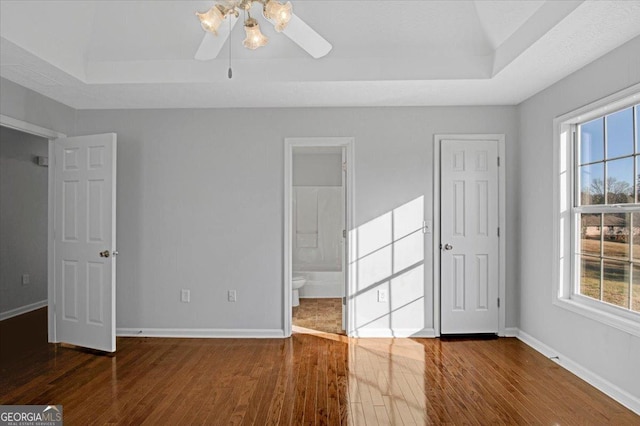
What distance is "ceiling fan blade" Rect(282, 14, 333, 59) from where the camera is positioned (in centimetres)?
272

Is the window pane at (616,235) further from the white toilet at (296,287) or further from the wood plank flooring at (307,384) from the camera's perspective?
the white toilet at (296,287)

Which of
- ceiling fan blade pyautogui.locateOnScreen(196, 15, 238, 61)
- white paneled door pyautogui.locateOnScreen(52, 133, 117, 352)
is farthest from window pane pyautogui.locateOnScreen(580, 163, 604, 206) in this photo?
white paneled door pyautogui.locateOnScreen(52, 133, 117, 352)

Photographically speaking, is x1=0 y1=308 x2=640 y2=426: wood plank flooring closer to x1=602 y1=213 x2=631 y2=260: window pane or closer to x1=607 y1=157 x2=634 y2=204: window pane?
x1=602 y1=213 x2=631 y2=260: window pane

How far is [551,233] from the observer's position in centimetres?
390

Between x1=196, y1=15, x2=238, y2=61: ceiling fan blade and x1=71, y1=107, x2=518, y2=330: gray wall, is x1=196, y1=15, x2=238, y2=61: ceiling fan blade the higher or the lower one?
the higher one

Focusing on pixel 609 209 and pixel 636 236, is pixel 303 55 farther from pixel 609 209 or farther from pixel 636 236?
pixel 636 236

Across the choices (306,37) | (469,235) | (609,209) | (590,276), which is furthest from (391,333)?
(306,37)

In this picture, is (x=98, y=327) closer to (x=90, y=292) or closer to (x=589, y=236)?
(x=90, y=292)

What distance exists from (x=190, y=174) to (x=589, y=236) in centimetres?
377

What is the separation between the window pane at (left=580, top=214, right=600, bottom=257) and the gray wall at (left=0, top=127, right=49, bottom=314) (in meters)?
6.33

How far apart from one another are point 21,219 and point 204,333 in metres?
3.16

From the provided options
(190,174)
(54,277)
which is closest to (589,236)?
(190,174)

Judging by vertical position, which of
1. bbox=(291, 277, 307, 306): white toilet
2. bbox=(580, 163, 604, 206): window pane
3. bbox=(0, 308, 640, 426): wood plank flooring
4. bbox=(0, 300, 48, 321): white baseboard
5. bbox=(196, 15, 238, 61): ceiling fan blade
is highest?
bbox=(196, 15, 238, 61): ceiling fan blade

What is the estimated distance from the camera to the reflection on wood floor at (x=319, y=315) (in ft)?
16.1
